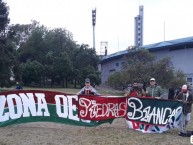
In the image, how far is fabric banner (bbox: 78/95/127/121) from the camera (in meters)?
12.0

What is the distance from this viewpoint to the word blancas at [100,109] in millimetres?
12039

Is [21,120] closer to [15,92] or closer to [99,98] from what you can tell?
[15,92]

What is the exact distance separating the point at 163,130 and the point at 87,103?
2842 mm

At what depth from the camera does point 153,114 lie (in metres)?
11.8

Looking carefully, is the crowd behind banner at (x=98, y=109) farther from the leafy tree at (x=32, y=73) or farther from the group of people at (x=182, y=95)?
the leafy tree at (x=32, y=73)

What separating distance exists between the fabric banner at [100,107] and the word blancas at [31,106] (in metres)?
0.30

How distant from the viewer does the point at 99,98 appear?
1219cm

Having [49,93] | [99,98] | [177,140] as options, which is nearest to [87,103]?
[99,98]

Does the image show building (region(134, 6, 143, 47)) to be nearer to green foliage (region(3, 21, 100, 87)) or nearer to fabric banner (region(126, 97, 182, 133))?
green foliage (region(3, 21, 100, 87))

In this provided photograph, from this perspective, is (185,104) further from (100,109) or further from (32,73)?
(32,73)

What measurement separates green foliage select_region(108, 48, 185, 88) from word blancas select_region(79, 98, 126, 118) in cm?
3012

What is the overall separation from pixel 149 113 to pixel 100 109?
176 centimetres

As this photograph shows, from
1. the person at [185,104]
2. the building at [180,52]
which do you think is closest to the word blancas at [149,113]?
the person at [185,104]

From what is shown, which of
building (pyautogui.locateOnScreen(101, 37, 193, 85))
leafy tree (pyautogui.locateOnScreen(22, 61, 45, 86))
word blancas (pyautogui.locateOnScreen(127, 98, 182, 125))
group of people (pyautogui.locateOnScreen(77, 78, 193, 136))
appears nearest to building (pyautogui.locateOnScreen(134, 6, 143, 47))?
building (pyautogui.locateOnScreen(101, 37, 193, 85))
